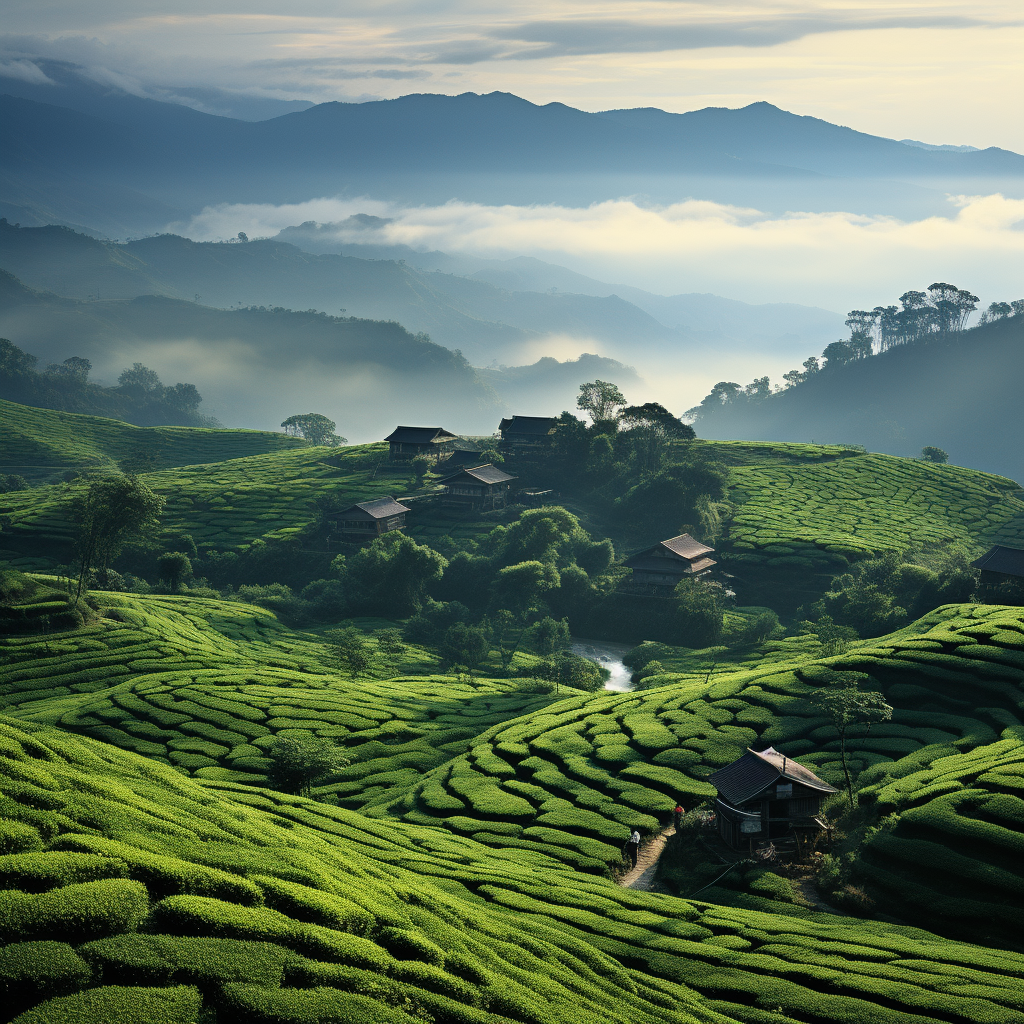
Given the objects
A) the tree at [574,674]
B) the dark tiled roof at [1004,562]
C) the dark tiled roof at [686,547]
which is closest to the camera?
the dark tiled roof at [1004,562]

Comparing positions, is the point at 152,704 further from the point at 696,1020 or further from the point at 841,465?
the point at 841,465

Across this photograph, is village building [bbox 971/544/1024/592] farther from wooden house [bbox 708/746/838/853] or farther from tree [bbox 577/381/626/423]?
tree [bbox 577/381/626/423]

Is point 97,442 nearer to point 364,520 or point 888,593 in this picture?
point 364,520

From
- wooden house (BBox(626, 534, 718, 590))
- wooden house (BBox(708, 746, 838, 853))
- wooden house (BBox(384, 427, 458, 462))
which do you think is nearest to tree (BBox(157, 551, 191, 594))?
wooden house (BBox(384, 427, 458, 462))

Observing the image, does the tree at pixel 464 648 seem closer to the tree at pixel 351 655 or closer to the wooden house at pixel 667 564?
the tree at pixel 351 655

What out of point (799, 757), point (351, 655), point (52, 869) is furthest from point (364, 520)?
point (52, 869)

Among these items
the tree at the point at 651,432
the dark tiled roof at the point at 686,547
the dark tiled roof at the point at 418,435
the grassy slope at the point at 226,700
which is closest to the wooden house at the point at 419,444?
the dark tiled roof at the point at 418,435
